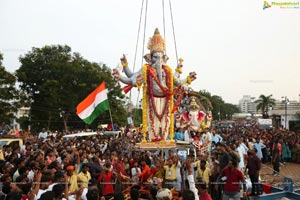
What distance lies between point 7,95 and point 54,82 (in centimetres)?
586

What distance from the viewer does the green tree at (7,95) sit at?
2891 centimetres

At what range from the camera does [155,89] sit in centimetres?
1478

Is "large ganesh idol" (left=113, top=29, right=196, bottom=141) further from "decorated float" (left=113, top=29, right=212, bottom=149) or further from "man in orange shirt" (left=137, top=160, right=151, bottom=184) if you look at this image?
"man in orange shirt" (left=137, top=160, right=151, bottom=184)

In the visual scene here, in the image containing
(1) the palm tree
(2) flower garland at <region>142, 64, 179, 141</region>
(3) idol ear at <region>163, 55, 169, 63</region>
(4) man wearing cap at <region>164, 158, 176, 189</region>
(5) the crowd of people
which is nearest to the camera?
(5) the crowd of people

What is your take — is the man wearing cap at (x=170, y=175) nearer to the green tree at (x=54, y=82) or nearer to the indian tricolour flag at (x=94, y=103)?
the indian tricolour flag at (x=94, y=103)

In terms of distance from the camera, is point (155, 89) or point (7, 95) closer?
point (155, 89)

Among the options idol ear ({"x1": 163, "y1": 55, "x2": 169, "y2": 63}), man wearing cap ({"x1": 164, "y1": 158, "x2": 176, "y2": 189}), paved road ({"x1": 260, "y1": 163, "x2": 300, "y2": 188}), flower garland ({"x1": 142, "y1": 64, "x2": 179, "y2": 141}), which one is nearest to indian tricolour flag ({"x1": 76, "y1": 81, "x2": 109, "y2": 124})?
flower garland ({"x1": 142, "y1": 64, "x2": 179, "y2": 141})

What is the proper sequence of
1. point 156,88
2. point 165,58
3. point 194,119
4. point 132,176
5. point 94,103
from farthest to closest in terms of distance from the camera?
1. point 194,119
2. point 165,58
3. point 156,88
4. point 94,103
5. point 132,176

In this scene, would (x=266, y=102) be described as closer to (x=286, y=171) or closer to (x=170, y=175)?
(x=286, y=171)

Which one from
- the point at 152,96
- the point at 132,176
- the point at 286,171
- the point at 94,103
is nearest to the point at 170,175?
the point at 132,176

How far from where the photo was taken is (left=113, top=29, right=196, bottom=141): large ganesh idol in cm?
1473

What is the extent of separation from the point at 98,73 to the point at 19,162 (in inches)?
1160

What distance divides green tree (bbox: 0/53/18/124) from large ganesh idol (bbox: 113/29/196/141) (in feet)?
56.4

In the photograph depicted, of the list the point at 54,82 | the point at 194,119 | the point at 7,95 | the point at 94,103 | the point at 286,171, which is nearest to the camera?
the point at 94,103
